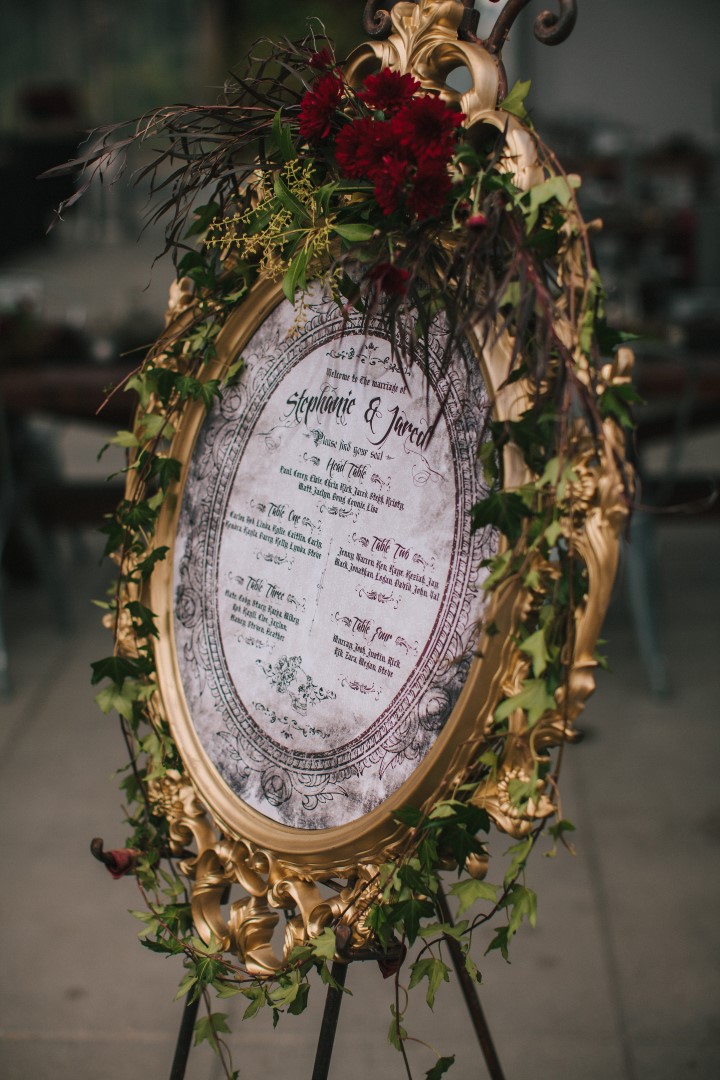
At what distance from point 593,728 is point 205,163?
2.37 m

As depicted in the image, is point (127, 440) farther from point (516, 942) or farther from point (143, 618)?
point (516, 942)

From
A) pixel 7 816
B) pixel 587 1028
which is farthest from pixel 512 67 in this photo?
pixel 587 1028

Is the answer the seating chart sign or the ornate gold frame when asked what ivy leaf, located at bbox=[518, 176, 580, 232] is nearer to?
the ornate gold frame

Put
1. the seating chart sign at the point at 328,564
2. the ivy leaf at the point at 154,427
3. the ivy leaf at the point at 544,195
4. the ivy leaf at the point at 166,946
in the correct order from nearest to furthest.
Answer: the ivy leaf at the point at 544,195, the seating chart sign at the point at 328,564, the ivy leaf at the point at 166,946, the ivy leaf at the point at 154,427

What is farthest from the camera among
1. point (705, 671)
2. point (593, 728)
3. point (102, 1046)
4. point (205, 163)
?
point (705, 671)

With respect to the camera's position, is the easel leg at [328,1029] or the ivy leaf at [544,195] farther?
the easel leg at [328,1029]

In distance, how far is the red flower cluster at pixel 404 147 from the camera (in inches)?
40.1

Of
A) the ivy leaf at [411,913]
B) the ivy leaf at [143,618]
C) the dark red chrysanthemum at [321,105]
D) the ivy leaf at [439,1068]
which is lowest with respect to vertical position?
the ivy leaf at [439,1068]

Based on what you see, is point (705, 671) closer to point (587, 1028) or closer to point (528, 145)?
point (587, 1028)

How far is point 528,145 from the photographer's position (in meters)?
1.02

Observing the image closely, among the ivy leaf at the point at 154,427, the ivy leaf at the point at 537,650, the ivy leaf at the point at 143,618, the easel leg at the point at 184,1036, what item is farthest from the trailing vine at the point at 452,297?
the ivy leaf at the point at 143,618

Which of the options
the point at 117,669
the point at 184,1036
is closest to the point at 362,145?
the point at 117,669

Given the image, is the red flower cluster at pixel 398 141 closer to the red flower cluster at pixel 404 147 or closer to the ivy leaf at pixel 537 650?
the red flower cluster at pixel 404 147

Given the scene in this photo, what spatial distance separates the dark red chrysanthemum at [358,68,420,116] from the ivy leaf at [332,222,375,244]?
0.37 ft
